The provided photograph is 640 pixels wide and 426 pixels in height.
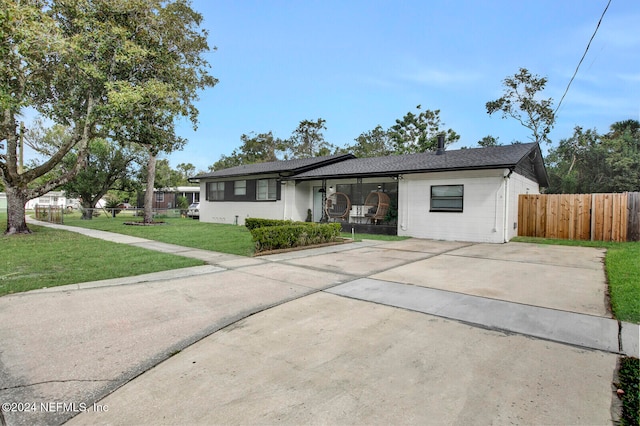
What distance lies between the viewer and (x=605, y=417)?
2121 millimetres

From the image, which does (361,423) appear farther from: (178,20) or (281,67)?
(281,67)

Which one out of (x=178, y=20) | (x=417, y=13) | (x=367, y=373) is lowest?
(x=367, y=373)

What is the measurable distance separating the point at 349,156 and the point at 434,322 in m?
18.0

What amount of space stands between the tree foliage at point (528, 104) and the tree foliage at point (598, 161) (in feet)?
8.20

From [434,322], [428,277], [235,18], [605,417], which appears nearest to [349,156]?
[235,18]

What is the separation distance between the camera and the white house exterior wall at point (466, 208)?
11.6 meters

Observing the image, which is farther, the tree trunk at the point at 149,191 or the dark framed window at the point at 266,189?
the tree trunk at the point at 149,191

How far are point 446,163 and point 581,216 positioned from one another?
5.05 metres

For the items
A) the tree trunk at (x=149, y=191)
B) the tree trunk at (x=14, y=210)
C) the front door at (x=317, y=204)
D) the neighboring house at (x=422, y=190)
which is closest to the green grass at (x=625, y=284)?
the neighboring house at (x=422, y=190)

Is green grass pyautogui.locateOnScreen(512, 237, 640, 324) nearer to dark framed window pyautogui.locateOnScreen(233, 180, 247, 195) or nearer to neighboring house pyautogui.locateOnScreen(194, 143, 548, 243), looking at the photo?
neighboring house pyautogui.locateOnScreen(194, 143, 548, 243)

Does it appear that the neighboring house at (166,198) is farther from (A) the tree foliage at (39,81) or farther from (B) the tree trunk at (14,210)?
(A) the tree foliage at (39,81)

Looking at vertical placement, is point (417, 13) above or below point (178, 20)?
below

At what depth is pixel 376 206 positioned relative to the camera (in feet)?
50.5

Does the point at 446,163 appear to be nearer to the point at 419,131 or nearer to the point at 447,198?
the point at 447,198
